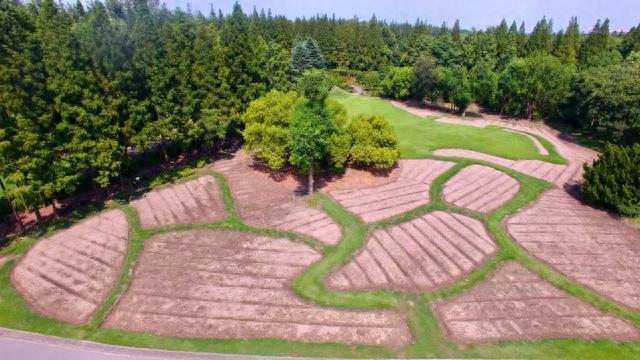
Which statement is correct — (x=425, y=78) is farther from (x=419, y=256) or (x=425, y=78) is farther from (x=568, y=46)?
(x=419, y=256)

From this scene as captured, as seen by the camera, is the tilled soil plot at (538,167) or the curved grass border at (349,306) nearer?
the curved grass border at (349,306)

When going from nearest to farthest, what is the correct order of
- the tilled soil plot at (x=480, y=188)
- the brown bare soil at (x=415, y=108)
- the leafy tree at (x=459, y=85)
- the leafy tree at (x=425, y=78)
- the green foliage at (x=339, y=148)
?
the tilled soil plot at (x=480, y=188) → the green foliage at (x=339, y=148) → the leafy tree at (x=459, y=85) → the brown bare soil at (x=415, y=108) → the leafy tree at (x=425, y=78)

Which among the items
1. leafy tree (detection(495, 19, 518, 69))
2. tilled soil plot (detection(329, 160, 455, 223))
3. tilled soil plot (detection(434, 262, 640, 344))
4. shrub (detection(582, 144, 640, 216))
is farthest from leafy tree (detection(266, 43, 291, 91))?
leafy tree (detection(495, 19, 518, 69))

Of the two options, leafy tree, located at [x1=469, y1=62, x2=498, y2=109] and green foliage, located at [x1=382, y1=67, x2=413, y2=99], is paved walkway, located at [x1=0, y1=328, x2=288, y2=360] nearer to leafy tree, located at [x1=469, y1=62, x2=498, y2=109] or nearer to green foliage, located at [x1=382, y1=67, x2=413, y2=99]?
leafy tree, located at [x1=469, y1=62, x2=498, y2=109]

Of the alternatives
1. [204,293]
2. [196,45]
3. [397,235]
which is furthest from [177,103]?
[397,235]

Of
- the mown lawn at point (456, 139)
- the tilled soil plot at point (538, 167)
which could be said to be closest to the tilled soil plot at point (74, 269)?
the mown lawn at point (456, 139)

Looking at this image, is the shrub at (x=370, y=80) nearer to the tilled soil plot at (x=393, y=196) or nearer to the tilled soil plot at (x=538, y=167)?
the tilled soil plot at (x=538, y=167)

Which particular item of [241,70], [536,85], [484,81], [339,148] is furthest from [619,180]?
[241,70]
